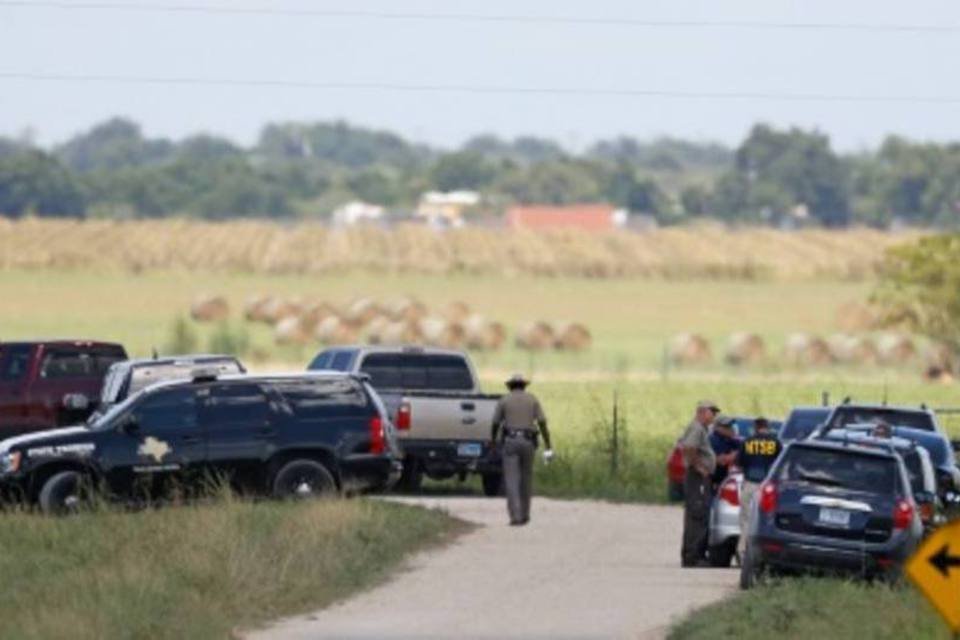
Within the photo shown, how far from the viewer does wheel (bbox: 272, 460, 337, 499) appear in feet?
111

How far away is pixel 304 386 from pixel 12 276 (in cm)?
8229

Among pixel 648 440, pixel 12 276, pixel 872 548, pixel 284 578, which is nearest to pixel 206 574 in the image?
pixel 284 578

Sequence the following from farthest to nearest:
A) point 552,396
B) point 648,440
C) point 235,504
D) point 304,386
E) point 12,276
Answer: point 12,276 → point 552,396 → point 648,440 → point 304,386 → point 235,504

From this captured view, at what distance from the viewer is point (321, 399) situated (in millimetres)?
34062

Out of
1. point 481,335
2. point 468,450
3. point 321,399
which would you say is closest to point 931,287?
point 481,335

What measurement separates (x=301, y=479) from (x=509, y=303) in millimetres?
83970

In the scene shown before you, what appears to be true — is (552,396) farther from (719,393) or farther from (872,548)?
(872,548)

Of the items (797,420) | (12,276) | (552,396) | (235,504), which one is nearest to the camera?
(235,504)

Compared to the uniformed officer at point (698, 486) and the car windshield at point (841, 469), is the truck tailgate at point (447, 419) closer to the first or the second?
the uniformed officer at point (698, 486)

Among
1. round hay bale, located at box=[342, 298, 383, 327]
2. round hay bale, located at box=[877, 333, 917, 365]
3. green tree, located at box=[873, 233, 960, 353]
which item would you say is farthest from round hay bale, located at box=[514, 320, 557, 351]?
green tree, located at box=[873, 233, 960, 353]

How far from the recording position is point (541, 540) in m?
33.3

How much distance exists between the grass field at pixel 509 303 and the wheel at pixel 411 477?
43622 millimetres

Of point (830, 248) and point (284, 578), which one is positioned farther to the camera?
point (830, 248)

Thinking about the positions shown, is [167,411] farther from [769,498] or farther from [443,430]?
[769,498]
